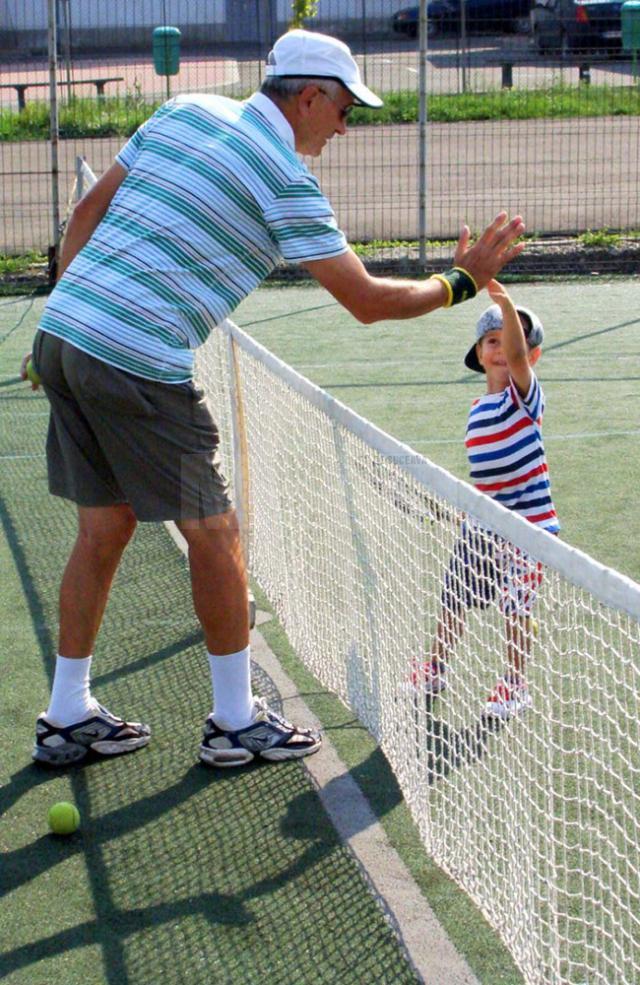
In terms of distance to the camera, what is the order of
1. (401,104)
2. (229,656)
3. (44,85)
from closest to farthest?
1. (229,656)
2. (44,85)
3. (401,104)

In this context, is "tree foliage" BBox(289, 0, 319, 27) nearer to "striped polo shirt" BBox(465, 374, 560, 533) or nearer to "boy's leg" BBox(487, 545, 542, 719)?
"striped polo shirt" BBox(465, 374, 560, 533)

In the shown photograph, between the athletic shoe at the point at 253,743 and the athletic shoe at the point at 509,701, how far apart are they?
81cm

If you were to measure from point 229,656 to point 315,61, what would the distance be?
5.39ft

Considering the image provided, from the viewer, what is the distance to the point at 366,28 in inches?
764

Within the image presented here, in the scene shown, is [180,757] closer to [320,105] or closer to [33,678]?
[33,678]

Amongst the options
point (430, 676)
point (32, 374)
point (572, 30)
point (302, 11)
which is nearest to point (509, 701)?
point (430, 676)

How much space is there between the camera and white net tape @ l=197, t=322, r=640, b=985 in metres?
3.16

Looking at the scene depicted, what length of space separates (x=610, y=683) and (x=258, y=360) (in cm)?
167

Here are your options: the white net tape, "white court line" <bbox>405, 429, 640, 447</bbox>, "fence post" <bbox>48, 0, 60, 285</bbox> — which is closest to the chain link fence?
"fence post" <bbox>48, 0, 60, 285</bbox>

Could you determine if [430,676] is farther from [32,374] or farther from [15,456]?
[15,456]

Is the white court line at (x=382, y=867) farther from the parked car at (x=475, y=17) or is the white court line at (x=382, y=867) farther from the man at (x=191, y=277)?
the parked car at (x=475, y=17)

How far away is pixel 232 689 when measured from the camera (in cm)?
438

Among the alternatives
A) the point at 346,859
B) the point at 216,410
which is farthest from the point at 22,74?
the point at 346,859

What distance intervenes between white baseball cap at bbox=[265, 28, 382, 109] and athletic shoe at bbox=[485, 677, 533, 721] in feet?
5.17
